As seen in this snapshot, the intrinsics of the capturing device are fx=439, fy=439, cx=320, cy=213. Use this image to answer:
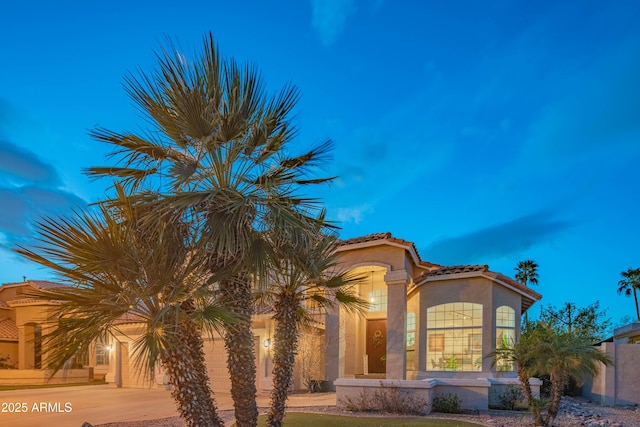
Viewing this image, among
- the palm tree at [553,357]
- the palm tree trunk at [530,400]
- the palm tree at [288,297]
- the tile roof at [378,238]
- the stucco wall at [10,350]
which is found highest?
the tile roof at [378,238]

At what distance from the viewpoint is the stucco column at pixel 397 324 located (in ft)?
54.3

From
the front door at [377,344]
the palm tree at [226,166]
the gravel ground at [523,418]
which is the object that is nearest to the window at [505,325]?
the gravel ground at [523,418]

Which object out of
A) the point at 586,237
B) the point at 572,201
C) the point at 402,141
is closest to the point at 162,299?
the point at 402,141

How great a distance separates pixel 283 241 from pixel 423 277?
38.8 ft

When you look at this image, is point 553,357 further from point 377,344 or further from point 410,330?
point 377,344

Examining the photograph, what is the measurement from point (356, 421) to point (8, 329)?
1158 inches

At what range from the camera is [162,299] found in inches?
258

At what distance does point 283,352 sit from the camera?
8328 millimetres

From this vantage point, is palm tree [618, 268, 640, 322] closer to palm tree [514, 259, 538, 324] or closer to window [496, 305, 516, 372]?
palm tree [514, 259, 538, 324]

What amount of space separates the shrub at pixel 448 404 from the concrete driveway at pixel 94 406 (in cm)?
354

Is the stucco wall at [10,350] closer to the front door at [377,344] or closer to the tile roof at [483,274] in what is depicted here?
the front door at [377,344]

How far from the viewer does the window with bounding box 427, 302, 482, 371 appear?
16.9m

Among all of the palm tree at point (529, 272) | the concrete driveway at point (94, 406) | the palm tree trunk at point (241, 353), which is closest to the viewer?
the palm tree trunk at point (241, 353)

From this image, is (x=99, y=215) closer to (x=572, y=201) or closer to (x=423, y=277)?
(x=423, y=277)
